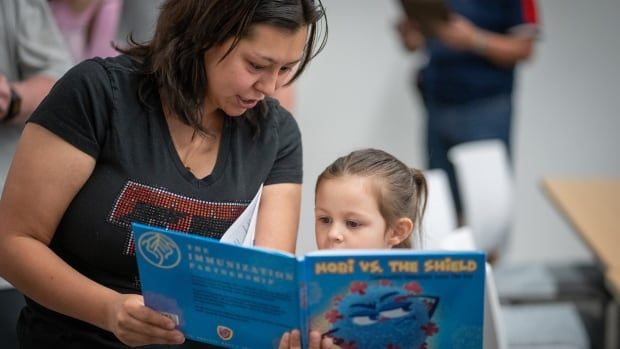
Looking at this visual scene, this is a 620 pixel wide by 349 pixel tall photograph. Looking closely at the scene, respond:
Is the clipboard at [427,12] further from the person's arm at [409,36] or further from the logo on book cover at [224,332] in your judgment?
the logo on book cover at [224,332]

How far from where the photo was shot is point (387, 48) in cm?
434

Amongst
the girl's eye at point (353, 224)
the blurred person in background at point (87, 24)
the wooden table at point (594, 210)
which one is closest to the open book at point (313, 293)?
the girl's eye at point (353, 224)

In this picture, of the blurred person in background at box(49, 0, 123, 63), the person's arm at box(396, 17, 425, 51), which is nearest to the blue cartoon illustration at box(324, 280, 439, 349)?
the blurred person in background at box(49, 0, 123, 63)

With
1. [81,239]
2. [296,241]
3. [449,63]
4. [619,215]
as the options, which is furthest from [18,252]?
[449,63]

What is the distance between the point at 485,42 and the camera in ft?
11.8

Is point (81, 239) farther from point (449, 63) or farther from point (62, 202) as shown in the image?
point (449, 63)

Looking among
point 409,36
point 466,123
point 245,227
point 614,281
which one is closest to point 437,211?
point 614,281

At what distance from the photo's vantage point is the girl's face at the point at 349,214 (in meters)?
1.68

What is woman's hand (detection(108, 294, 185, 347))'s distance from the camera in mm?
1370

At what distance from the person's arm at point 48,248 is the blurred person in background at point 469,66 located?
231 cm

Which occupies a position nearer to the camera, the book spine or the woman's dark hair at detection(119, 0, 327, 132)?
the book spine

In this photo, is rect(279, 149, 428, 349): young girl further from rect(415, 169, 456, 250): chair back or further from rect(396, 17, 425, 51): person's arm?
rect(396, 17, 425, 51): person's arm

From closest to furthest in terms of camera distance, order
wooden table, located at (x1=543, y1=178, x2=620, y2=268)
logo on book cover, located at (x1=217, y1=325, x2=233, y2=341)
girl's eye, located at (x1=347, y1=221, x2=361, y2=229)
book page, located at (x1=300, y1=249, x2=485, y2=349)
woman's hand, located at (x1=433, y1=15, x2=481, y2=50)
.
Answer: book page, located at (x1=300, y1=249, x2=485, y2=349) → logo on book cover, located at (x1=217, y1=325, x2=233, y2=341) → girl's eye, located at (x1=347, y1=221, x2=361, y2=229) → wooden table, located at (x1=543, y1=178, x2=620, y2=268) → woman's hand, located at (x1=433, y1=15, x2=481, y2=50)

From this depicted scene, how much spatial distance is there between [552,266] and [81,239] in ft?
7.76
